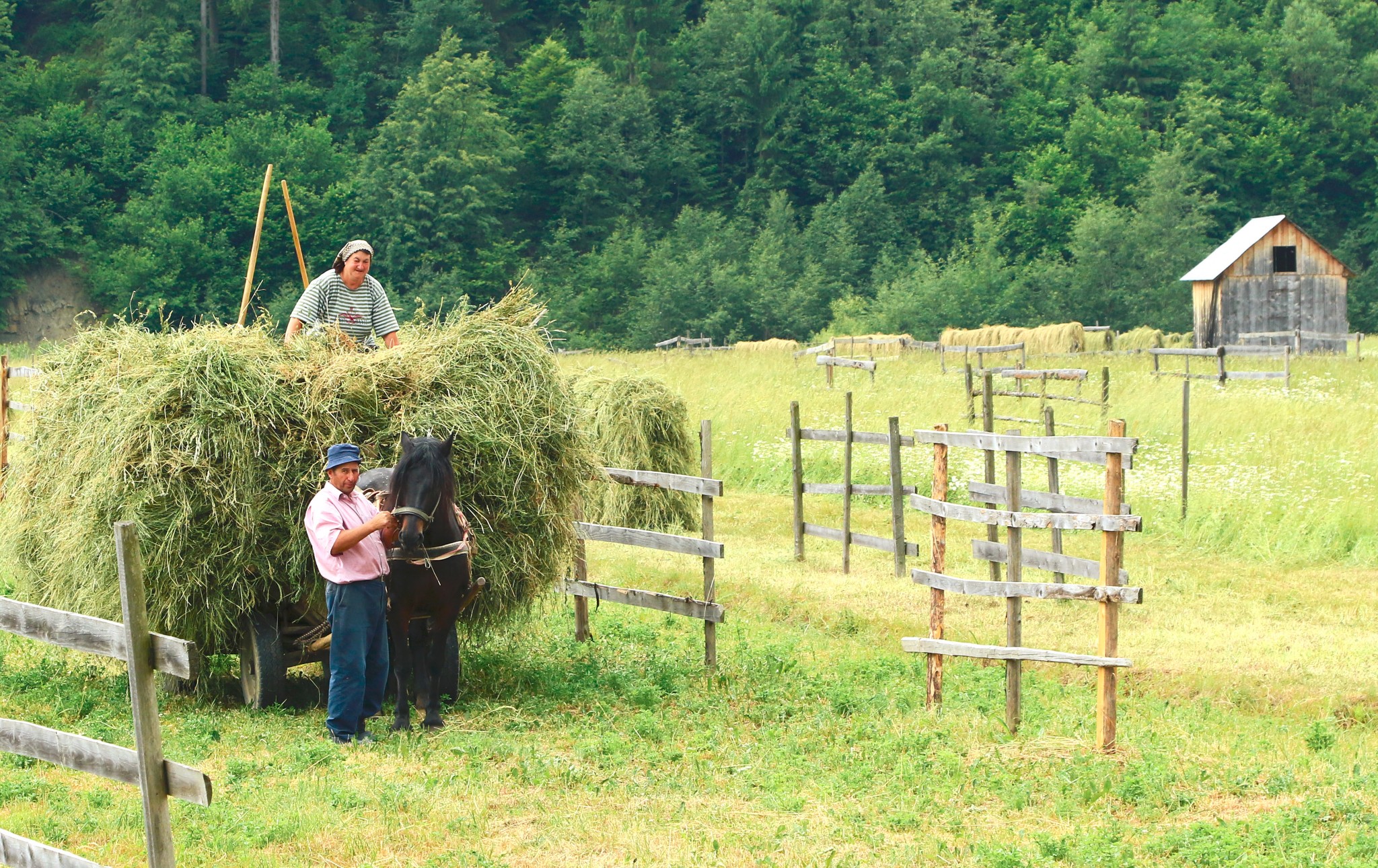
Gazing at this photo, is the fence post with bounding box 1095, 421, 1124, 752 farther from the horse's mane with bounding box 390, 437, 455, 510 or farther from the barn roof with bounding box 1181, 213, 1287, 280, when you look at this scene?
the barn roof with bounding box 1181, 213, 1287, 280

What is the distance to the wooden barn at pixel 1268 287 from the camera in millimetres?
44562

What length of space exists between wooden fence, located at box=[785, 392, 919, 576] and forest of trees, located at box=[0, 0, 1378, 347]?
39.1 meters

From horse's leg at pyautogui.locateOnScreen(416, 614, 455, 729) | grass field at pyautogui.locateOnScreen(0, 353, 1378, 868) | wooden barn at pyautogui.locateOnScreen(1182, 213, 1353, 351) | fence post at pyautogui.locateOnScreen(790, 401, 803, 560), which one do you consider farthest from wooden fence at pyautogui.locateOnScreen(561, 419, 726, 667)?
wooden barn at pyautogui.locateOnScreen(1182, 213, 1353, 351)

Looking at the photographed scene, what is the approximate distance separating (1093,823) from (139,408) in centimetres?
613

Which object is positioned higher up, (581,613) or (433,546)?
(433,546)

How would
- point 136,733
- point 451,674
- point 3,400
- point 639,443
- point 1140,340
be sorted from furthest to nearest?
point 1140,340, point 3,400, point 639,443, point 451,674, point 136,733

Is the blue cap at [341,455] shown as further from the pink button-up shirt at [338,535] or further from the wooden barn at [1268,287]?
the wooden barn at [1268,287]

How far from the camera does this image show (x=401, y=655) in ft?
28.3

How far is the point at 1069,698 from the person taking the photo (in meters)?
9.98

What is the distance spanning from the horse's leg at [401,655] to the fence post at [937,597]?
3522 millimetres

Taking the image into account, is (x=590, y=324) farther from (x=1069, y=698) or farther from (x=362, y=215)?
(x=1069, y=698)

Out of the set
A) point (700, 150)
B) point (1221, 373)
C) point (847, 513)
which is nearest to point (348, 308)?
point (847, 513)

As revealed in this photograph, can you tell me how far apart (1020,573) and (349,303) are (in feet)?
→ 17.1

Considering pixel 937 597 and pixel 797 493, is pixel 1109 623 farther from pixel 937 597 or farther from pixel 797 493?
pixel 797 493
